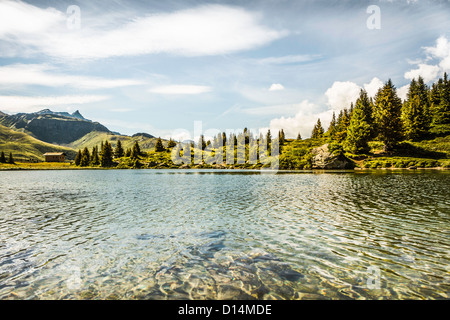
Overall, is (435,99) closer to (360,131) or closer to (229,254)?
(360,131)

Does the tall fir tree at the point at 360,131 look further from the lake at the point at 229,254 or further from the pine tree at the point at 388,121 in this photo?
the lake at the point at 229,254

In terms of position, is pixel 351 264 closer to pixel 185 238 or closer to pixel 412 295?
pixel 412 295

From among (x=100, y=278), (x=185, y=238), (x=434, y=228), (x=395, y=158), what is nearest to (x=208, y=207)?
(x=185, y=238)

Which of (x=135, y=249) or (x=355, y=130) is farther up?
(x=355, y=130)

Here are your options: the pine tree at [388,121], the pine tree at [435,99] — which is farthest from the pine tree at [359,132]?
the pine tree at [435,99]

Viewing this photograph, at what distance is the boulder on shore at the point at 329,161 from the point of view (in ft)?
386

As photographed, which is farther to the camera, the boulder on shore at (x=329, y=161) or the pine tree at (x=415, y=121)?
the pine tree at (x=415, y=121)

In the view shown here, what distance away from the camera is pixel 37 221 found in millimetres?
21547

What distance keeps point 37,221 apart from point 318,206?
26258 mm

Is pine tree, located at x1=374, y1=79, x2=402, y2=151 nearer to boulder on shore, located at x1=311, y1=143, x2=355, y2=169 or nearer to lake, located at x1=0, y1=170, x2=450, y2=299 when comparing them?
boulder on shore, located at x1=311, y1=143, x2=355, y2=169

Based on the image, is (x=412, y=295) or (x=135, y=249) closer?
(x=412, y=295)

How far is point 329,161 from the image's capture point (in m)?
121

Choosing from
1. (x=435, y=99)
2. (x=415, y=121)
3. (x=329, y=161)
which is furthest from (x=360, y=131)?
(x=435, y=99)
